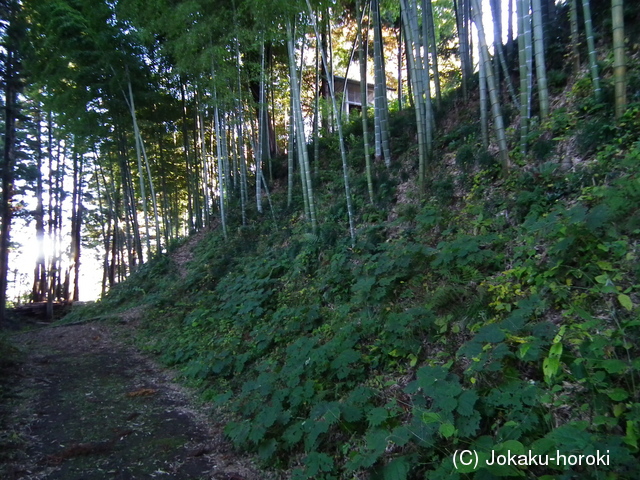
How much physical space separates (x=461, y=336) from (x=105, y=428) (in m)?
3.35

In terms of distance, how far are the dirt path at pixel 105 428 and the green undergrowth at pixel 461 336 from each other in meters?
0.31

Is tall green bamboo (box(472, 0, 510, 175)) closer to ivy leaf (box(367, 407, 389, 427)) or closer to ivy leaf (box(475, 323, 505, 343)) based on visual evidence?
ivy leaf (box(475, 323, 505, 343))

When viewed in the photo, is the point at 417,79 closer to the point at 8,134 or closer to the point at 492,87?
the point at 492,87

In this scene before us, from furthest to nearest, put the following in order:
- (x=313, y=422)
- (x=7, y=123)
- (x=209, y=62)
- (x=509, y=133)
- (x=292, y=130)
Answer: (x=292, y=130), (x=209, y=62), (x=7, y=123), (x=509, y=133), (x=313, y=422)

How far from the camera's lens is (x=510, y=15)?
729cm

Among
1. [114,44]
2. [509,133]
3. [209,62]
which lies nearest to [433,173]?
[509,133]

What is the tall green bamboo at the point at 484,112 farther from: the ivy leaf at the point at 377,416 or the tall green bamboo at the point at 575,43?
the ivy leaf at the point at 377,416

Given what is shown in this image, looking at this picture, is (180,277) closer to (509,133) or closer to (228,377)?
(228,377)

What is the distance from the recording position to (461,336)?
3.16 m

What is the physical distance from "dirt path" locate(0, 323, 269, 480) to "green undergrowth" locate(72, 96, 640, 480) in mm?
311

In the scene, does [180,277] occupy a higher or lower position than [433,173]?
lower

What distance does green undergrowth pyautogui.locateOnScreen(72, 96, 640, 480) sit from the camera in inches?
83.7

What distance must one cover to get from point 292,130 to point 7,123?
18.2 ft

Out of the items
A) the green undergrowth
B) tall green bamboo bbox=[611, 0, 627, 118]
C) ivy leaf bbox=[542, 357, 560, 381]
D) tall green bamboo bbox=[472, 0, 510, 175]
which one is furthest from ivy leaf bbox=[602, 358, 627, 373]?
tall green bamboo bbox=[472, 0, 510, 175]
